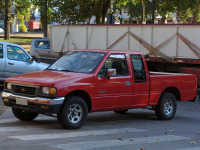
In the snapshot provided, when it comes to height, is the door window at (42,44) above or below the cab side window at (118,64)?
above

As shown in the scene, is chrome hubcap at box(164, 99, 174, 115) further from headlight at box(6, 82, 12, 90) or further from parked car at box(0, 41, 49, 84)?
parked car at box(0, 41, 49, 84)

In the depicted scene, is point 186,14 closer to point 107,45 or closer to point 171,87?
point 107,45

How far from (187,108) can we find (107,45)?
753cm

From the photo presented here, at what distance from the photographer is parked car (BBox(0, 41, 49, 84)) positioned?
15086mm

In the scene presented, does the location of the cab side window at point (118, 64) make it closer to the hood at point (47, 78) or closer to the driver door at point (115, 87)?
the driver door at point (115, 87)

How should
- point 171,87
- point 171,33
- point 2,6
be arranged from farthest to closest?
point 2,6
point 171,33
point 171,87

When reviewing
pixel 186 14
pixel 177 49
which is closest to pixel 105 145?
pixel 177 49

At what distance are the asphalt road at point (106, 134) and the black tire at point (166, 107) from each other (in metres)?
0.17

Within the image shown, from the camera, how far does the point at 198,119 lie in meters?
11.7

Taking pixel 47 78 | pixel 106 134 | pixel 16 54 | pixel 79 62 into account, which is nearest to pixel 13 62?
pixel 16 54

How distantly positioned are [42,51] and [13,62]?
9.12m

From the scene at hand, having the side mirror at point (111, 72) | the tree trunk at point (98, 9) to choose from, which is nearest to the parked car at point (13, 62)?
the side mirror at point (111, 72)

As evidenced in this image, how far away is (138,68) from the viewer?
10.5 metres

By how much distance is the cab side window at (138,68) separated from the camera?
10.4 m
